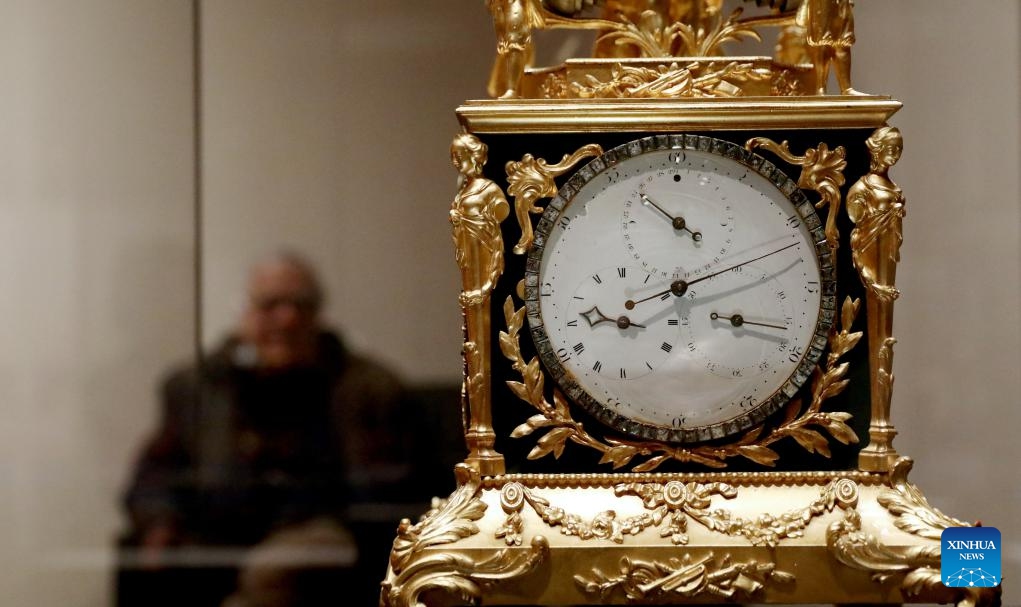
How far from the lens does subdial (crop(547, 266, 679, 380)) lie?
1215 mm

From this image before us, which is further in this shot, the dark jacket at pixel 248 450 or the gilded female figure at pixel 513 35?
the dark jacket at pixel 248 450

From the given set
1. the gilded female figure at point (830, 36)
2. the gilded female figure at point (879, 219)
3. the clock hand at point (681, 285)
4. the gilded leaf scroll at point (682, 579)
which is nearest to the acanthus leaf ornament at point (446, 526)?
the gilded leaf scroll at point (682, 579)

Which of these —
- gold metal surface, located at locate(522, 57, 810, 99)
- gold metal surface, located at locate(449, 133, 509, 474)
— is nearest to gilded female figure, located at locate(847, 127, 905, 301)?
gold metal surface, located at locate(522, 57, 810, 99)

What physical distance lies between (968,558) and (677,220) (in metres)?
0.45

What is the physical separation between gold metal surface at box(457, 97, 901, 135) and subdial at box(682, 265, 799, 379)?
0.16 metres

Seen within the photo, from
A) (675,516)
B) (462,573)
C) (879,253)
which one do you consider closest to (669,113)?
(879,253)

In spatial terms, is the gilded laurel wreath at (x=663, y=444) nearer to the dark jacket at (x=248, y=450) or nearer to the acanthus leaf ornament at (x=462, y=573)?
the acanthus leaf ornament at (x=462, y=573)

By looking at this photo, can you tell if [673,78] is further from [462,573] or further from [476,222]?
[462,573]

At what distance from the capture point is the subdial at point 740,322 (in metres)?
1.22

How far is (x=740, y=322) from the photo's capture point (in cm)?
122

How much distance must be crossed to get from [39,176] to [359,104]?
0.46 m

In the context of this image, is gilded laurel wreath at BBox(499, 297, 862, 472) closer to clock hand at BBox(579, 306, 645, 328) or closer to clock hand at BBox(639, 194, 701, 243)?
clock hand at BBox(579, 306, 645, 328)

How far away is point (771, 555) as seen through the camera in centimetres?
118

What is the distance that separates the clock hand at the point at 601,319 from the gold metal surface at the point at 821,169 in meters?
0.22
